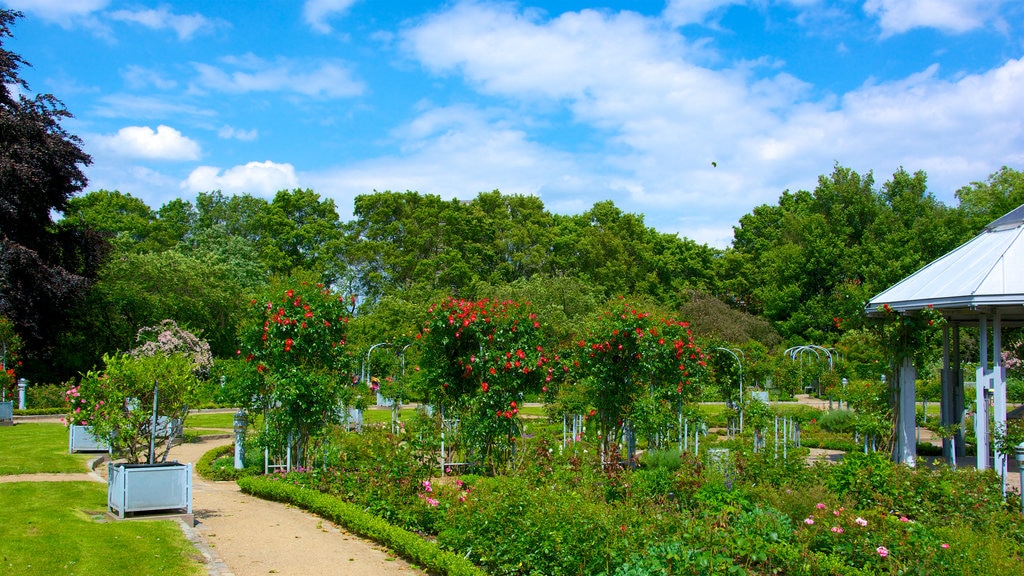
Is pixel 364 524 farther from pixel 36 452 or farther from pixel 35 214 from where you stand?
pixel 35 214

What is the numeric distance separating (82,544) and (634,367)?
8.91 m

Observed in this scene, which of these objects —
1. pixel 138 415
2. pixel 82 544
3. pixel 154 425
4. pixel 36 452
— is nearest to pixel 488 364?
pixel 154 425

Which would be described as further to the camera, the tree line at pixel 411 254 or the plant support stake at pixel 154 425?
the tree line at pixel 411 254

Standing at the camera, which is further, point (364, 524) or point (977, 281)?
point (977, 281)

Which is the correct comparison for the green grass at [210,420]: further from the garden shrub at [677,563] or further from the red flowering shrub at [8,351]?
the garden shrub at [677,563]

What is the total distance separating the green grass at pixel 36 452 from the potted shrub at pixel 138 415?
188 inches

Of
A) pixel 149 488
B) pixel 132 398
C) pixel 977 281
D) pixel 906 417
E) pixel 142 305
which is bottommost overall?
pixel 149 488

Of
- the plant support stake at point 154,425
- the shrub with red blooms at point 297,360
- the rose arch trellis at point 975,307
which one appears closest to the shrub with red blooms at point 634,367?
the rose arch trellis at point 975,307

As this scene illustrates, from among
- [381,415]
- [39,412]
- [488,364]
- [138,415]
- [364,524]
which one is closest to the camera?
[364,524]

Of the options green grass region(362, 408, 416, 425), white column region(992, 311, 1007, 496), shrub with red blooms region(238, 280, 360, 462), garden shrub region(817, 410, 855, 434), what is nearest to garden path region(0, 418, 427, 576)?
shrub with red blooms region(238, 280, 360, 462)

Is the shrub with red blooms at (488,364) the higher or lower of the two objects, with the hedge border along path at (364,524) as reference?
higher

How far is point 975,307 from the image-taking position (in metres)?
11.7

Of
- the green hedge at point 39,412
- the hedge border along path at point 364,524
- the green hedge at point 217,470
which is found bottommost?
the green hedge at point 217,470

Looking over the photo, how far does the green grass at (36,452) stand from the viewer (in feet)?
45.8
